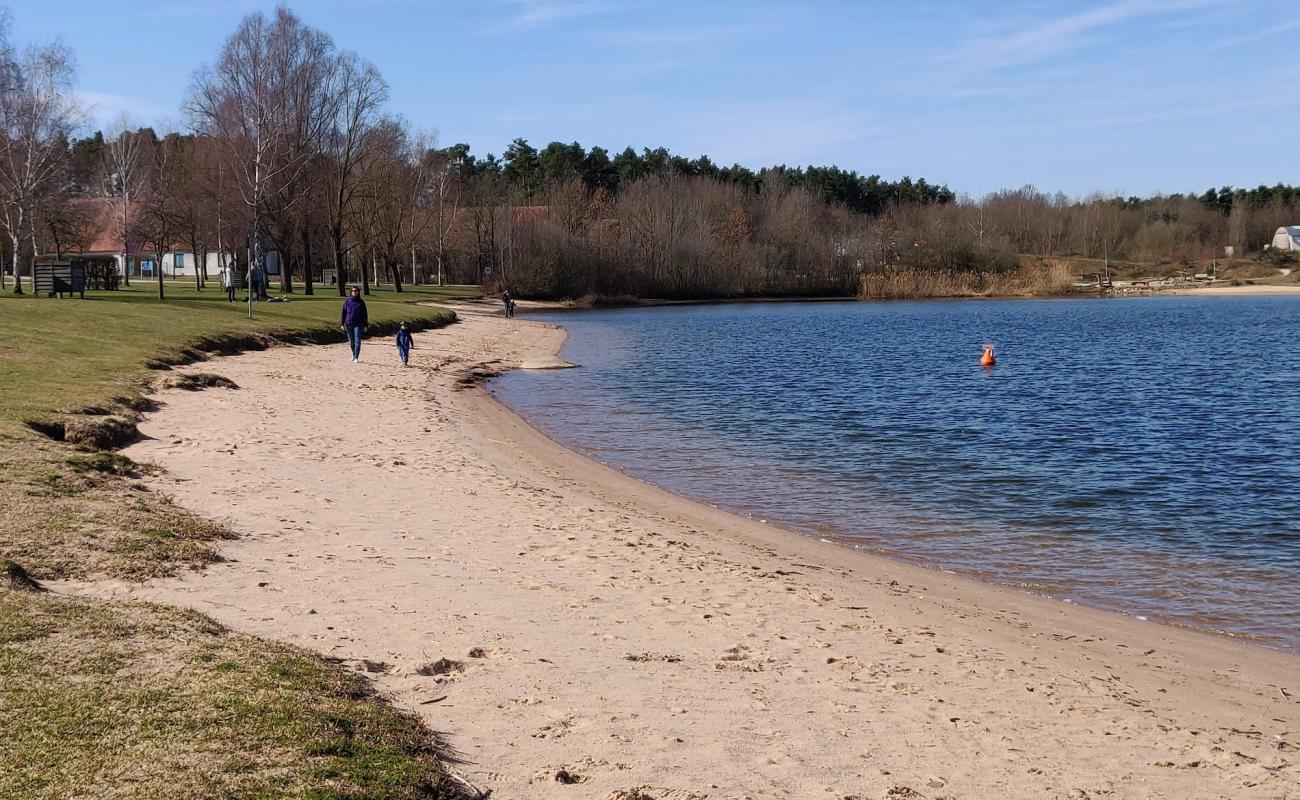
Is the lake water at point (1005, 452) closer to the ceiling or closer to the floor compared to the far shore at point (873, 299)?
closer to the floor

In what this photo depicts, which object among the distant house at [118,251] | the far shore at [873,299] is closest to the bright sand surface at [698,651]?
the distant house at [118,251]

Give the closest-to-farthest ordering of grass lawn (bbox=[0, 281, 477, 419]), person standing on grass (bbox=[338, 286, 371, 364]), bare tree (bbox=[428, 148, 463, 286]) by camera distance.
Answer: grass lawn (bbox=[0, 281, 477, 419])
person standing on grass (bbox=[338, 286, 371, 364])
bare tree (bbox=[428, 148, 463, 286])

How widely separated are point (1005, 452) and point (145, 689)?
718 inches

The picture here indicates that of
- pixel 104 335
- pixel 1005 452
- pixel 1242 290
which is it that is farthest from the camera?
pixel 1242 290

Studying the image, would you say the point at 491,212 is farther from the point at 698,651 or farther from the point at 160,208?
the point at 698,651

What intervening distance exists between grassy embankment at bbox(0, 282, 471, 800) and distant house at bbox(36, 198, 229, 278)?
6986cm

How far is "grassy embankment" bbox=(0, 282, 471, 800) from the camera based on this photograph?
5.00 metres

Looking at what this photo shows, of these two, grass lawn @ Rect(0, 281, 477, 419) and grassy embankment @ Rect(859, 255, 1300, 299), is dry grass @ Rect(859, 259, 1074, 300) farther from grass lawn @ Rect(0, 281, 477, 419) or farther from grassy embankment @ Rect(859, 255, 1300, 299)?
grass lawn @ Rect(0, 281, 477, 419)

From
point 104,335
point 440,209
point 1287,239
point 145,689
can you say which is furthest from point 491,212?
point 1287,239

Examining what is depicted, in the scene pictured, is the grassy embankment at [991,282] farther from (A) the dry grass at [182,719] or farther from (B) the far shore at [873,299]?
(A) the dry grass at [182,719]

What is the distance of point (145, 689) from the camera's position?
589 centimetres

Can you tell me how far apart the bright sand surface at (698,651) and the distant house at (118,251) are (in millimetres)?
68814

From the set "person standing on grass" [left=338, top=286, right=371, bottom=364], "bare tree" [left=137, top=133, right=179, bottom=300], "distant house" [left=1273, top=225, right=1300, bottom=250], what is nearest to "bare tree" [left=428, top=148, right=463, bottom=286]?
"bare tree" [left=137, top=133, right=179, bottom=300]

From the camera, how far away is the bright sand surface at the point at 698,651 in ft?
20.7
